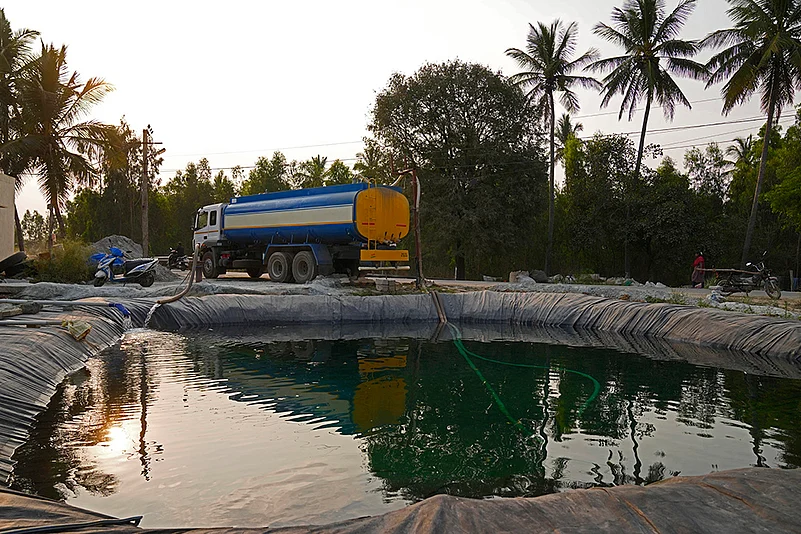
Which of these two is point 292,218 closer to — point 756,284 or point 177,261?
point 177,261

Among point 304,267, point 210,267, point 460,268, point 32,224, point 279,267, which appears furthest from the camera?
point 32,224

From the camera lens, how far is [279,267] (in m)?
17.8

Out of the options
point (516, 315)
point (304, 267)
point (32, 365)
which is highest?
point (304, 267)

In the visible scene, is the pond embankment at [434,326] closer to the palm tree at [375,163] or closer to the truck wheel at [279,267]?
the truck wheel at [279,267]

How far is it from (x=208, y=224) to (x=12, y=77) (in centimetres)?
924

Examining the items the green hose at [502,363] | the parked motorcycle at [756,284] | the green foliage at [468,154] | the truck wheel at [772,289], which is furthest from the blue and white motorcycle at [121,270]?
the truck wheel at [772,289]

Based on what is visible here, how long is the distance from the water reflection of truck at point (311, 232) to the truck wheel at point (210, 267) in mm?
37

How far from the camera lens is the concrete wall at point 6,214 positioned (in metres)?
7.04

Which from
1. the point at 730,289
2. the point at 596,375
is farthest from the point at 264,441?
the point at 730,289

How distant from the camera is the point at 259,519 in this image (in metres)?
3.85

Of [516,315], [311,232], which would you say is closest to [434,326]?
[516,315]

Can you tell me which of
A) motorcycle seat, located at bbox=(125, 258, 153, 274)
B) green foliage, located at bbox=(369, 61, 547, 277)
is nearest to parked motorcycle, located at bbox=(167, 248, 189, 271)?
motorcycle seat, located at bbox=(125, 258, 153, 274)

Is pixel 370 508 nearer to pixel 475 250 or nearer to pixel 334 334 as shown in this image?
pixel 334 334

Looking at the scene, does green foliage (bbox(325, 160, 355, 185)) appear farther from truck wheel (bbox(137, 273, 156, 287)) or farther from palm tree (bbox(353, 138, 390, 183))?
truck wheel (bbox(137, 273, 156, 287))
